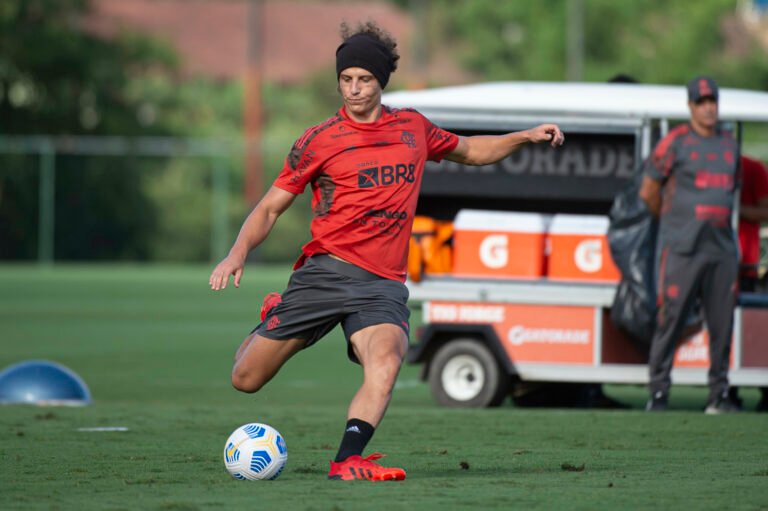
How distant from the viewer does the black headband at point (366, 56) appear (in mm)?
7281

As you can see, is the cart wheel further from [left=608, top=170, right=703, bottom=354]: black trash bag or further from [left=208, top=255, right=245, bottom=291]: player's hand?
[left=208, top=255, right=245, bottom=291]: player's hand

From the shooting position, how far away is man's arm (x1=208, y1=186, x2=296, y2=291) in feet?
23.8

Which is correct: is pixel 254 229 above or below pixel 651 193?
below

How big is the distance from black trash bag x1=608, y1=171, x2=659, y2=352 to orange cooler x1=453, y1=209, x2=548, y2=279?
0.66 meters

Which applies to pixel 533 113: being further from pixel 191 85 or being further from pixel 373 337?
pixel 191 85

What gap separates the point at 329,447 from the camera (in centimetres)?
902

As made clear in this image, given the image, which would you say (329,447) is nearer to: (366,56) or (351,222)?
(351,222)

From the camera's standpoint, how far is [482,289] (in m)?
12.2

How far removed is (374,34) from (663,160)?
4387mm

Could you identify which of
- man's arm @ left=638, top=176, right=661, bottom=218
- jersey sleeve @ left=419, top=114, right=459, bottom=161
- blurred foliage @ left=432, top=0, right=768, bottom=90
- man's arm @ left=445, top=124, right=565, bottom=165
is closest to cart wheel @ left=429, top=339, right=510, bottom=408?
man's arm @ left=638, top=176, right=661, bottom=218

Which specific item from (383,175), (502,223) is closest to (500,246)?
(502,223)

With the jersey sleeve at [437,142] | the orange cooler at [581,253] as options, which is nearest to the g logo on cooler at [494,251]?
the orange cooler at [581,253]

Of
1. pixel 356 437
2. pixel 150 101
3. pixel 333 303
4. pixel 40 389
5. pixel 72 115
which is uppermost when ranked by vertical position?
pixel 150 101

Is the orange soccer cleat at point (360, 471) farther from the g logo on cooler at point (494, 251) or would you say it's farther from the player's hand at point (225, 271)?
the g logo on cooler at point (494, 251)
